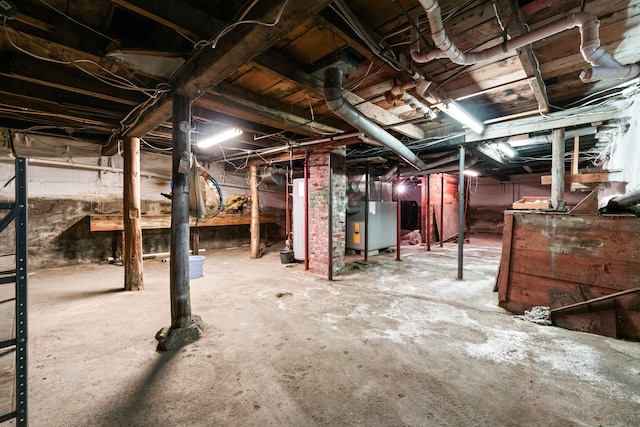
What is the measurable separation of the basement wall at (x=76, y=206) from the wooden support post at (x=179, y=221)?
420 cm

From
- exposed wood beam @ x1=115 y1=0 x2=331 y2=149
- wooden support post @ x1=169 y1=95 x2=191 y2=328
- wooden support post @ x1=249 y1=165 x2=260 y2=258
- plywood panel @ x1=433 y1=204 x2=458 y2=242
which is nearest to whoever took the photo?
exposed wood beam @ x1=115 y1=0 x2=331 y2=149

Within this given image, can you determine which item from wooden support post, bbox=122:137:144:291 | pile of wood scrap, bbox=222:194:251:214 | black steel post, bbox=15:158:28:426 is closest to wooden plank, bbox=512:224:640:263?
black steel post, bbox=15:158:28:426

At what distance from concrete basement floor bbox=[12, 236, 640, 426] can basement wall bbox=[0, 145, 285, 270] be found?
173 cm

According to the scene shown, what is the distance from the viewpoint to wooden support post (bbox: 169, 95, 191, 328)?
246 centimetres

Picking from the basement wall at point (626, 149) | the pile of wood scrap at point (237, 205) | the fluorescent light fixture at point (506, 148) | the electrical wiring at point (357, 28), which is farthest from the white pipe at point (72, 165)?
the basement wall at point (626, 149)

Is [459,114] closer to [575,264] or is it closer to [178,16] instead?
[575,264]

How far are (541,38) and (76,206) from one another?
711 centimetres

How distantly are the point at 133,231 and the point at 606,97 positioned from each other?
6.09 metres

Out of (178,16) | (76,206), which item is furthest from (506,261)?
(76,206)

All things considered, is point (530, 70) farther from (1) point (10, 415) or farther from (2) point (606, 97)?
(1) point (10, 415)

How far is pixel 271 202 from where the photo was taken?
8.13 meters

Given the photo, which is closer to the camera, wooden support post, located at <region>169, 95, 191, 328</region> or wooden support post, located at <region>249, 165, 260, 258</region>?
wooden support post, located at <region>169, 95, 191, 328</region>

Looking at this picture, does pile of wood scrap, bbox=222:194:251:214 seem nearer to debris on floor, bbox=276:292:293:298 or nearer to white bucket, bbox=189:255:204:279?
white bucket, bbox=189:255:204:279

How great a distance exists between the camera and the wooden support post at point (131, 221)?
3822 millimetres
